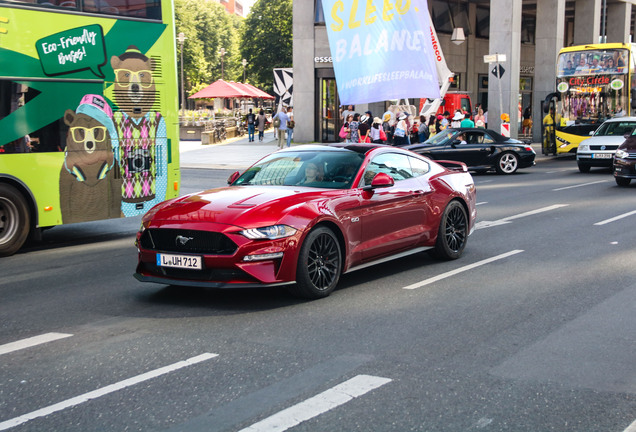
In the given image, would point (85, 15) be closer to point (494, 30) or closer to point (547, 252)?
point (547, 252)

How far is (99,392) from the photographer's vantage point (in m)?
4.99

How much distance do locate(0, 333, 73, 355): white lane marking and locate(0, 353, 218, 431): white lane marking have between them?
1.34m

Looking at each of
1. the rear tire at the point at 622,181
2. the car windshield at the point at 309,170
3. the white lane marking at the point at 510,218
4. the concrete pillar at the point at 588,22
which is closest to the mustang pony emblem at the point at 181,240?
the car windshield at the point at 309,170

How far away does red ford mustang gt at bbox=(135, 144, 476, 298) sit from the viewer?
7184mm

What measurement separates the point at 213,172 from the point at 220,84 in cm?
2322

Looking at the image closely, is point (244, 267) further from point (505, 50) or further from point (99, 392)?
point (505, 50)

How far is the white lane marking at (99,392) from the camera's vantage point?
14.8 feet

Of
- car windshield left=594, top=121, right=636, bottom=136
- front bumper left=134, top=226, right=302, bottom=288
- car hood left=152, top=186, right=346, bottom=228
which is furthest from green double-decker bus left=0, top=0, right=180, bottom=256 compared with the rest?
car windshield left=594, top=121, right=636, bottom=136

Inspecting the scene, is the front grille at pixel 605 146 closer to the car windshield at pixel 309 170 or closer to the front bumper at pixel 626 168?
the front bumper at pixel 626 168

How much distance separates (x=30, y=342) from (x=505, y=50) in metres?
31.6

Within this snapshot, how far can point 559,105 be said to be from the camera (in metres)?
32.0

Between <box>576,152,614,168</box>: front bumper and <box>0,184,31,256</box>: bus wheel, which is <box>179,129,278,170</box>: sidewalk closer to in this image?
<box>576,152,614,168</box>: front bumper

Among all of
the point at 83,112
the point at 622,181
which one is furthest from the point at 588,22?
the point at 83,112

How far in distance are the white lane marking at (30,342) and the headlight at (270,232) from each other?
1.75 meters
